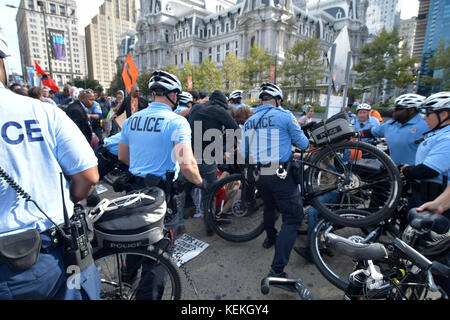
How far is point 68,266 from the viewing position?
1359 millimetres

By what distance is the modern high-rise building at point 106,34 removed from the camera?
116750 millimetres

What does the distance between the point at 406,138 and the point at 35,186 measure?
4026mm

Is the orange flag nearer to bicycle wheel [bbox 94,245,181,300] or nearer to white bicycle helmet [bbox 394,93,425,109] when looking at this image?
bicycle wheel [bbox 94,245,181,300]

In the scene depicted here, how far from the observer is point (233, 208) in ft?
12.5

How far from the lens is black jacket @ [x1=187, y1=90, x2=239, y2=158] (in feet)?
12.8

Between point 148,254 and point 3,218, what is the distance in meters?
0.99

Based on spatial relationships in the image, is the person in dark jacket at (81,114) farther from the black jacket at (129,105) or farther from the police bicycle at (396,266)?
the police bicycle at (396,266)

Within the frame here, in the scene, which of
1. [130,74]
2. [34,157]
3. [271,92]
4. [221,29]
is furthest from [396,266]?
[221,29]

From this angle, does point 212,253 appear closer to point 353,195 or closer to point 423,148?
point 353,195

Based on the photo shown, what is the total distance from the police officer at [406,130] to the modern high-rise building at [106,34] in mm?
133942

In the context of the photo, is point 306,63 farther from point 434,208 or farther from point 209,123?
point 434,208

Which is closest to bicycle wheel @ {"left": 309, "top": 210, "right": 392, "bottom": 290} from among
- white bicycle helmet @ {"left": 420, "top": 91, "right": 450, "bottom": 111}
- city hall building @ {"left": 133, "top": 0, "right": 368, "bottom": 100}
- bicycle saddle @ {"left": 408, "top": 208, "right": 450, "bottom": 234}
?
bicycle saddle @ {"left": 408, "top": 208, "right": 450, "bottom": 234}

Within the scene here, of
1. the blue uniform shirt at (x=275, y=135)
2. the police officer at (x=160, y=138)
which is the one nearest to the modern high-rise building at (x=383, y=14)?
the blue uniform shirt at (x=275, y=135)

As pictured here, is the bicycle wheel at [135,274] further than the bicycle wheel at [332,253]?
No
